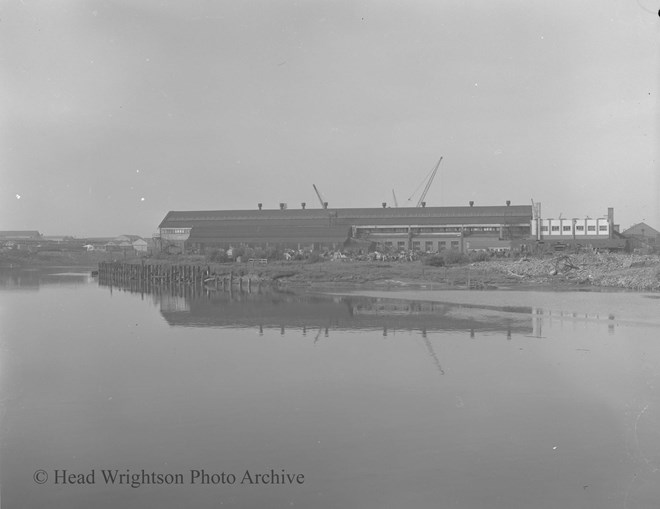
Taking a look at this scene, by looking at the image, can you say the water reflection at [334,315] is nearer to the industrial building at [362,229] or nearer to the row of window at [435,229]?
the industrial building at [362,229]

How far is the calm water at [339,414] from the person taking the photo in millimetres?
6270

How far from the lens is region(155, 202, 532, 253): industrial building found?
172ft

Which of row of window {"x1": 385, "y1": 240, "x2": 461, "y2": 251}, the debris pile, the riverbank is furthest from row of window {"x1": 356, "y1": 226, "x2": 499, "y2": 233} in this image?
the debris pile

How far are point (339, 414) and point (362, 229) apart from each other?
157 feet

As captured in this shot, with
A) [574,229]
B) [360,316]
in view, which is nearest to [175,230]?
[574,229]

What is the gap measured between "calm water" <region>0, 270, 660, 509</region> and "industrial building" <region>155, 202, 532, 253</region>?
36.3 meters

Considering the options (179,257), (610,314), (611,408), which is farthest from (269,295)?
(179,257)

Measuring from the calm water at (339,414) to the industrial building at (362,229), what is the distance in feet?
119

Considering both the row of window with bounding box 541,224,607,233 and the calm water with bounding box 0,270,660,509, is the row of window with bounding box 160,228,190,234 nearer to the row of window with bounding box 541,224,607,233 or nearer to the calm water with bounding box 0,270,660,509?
the row of window with bounding box 541,224,607,233

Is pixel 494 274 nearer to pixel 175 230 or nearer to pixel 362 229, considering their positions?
pixel 362 229

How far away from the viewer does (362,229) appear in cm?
5603

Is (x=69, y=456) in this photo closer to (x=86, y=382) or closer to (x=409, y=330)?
(x=86, y=382)

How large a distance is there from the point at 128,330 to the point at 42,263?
169 ft

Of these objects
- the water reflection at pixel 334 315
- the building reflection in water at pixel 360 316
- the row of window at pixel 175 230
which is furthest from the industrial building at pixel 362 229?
the building reflection in water at pixel 360 316
